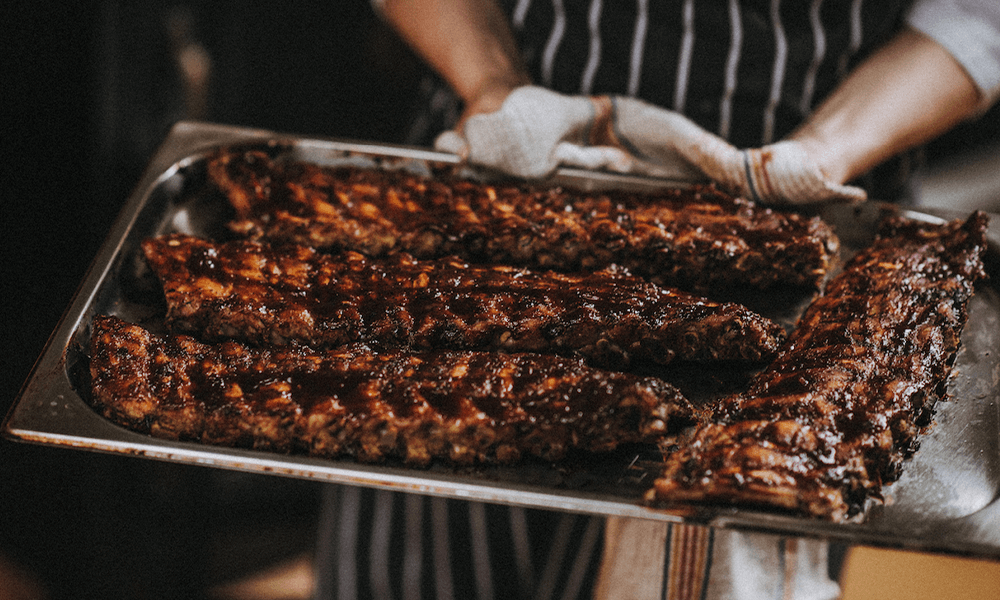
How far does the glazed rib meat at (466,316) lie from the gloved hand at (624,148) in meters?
0.71

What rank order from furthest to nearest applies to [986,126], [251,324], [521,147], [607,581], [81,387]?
[986,126] → [521,147] → [607,581] → [251,324] → [81,387]

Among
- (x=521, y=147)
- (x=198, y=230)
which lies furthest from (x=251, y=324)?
(x=521, y=147)

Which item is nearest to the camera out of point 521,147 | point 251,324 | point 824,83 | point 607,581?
point 251,324

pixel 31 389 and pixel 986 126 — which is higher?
pixel 986 126

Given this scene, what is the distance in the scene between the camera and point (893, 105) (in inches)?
132

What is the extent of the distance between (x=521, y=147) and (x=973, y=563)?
2082 millimetres

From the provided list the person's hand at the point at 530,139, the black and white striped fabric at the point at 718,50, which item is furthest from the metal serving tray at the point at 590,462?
the black and white striped fabric at the point at 718,50

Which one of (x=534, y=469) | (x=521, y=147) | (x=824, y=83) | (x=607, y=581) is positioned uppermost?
(x=824, y=83)

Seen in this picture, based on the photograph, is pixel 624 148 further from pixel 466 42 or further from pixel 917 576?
pixel 917 576

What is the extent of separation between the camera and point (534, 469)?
216cm

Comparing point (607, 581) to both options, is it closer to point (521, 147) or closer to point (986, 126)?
point (521, 147)

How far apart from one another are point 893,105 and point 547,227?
1.70 meters

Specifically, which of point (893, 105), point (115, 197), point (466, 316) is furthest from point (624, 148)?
point (115, 197)

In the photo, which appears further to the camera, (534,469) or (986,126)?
(986,126)
